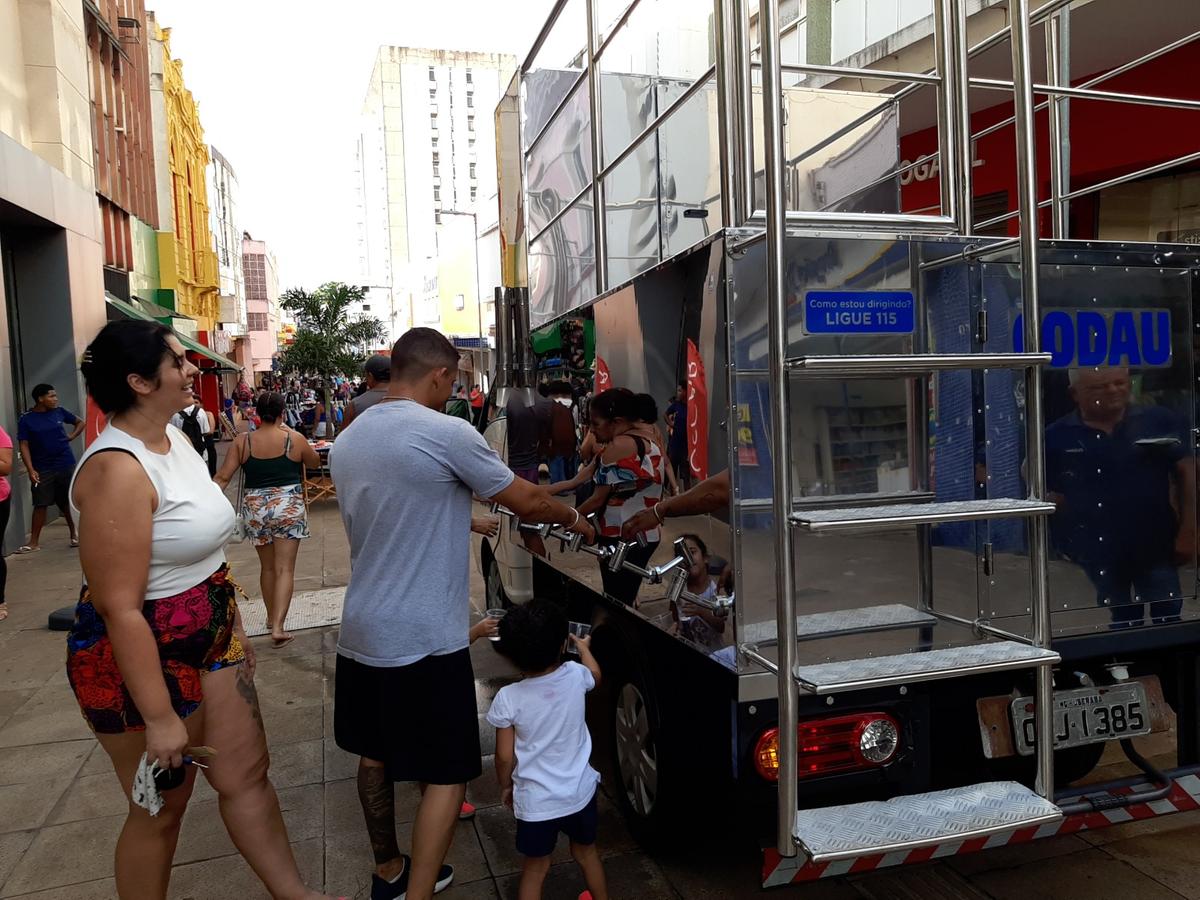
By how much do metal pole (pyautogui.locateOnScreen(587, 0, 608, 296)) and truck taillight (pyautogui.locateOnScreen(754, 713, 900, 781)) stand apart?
6.39 ft

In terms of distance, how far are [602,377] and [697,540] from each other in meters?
1.00

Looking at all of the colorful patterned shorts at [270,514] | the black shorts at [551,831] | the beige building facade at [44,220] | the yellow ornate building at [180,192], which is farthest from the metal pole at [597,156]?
the yellow ornate building at [180,192]

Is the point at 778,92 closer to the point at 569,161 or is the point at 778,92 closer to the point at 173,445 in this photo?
the point at 173,445

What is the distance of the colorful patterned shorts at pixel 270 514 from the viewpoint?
597 cm

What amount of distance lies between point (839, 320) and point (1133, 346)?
110 centimetres

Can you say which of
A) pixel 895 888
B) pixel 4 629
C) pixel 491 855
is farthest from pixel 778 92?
pixel 4 629

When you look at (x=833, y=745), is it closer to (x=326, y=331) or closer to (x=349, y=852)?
(x=349, y=852)

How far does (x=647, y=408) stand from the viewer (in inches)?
120

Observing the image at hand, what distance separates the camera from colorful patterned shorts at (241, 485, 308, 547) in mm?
5969

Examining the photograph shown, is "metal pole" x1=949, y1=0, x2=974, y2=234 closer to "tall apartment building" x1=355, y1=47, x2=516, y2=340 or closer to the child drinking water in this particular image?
the child drinking water

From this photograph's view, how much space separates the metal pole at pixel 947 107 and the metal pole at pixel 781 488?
0.74 metres

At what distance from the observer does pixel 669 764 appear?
9.73 feet

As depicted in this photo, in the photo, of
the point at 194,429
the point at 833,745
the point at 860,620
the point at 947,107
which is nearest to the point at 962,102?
the point at 947,107

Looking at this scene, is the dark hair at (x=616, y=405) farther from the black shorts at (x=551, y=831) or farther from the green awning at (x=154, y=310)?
the green awning at (x=154, y=310)
